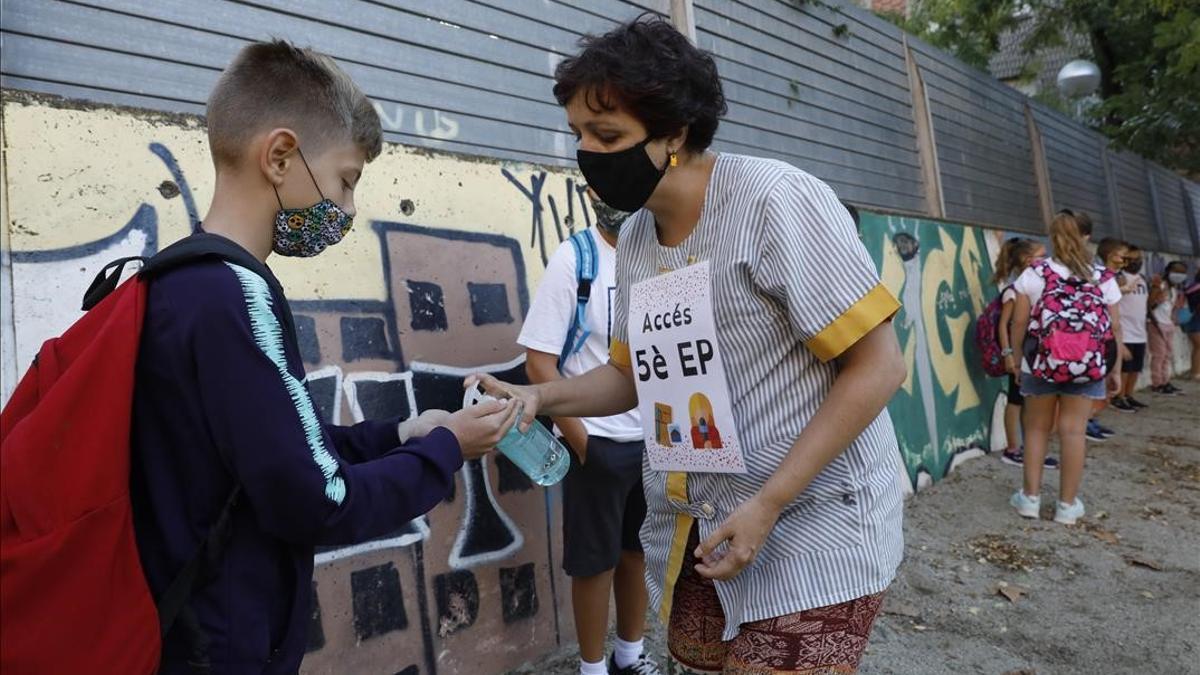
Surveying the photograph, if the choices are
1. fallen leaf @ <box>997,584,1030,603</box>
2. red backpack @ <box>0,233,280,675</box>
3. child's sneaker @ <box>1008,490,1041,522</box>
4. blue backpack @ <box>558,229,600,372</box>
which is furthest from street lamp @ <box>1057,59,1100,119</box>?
red backpack @ <box>0,233,280,675</box>

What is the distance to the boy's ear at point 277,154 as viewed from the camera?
57.7 inches

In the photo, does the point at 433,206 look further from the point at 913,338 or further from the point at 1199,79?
the point at 1199,79

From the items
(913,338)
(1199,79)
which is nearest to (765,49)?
(913,338)

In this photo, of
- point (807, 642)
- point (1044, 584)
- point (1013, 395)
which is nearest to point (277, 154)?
point (807, 642)

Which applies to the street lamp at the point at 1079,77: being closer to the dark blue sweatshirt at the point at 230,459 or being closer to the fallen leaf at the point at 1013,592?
the fallen leaf at the point at 1013,592

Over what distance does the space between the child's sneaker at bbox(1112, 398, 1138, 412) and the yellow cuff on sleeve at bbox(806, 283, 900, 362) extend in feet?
33.0

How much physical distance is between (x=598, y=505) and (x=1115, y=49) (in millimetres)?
14753

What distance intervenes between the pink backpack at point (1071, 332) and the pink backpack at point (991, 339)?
1678 mm

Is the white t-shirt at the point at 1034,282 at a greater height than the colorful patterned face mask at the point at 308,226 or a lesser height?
lesser

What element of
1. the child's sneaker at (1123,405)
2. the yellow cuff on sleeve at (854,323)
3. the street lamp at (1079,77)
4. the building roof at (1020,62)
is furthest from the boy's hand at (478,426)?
the building roof at (1020,62)

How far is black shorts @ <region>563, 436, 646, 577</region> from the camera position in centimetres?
314

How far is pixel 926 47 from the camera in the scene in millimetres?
8102

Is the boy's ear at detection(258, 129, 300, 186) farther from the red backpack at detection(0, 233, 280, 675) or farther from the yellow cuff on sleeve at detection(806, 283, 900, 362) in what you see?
the yellow cuff on sleeve at detection(806, 283, 900, 362)

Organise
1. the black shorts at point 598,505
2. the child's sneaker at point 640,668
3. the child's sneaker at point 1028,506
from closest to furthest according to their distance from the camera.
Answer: the black shorts at point 598,505 → the child's sneaker at point 640,668 → the child's sneaker at point 1028,506
